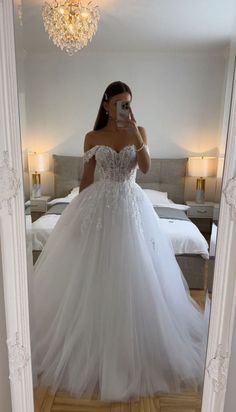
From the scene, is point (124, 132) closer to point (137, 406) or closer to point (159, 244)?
point (159, 244)

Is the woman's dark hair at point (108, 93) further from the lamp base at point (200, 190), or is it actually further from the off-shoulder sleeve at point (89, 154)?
the lamp base at point (200, 190)

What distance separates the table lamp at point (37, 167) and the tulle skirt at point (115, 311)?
0.30 metres

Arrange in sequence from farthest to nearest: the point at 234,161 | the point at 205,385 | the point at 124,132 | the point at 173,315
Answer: the point at 173,315, the point at 124,132, the point at 205,385, the point at 234,161

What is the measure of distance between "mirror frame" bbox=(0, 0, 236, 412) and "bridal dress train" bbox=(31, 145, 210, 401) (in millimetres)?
359

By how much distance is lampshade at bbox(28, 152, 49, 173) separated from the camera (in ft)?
3.09

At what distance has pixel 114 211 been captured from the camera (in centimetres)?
129

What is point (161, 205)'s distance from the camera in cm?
116

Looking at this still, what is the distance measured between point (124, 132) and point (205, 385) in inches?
34.0

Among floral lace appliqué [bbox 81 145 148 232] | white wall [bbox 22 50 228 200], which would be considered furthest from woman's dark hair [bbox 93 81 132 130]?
floral lace appliqué [bbox 81 145 148 232]

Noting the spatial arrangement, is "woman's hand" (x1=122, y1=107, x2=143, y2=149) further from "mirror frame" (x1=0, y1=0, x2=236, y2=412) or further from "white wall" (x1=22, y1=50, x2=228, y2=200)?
"mirror frame" (x1=0, y1=0, x2=236, y2=412)

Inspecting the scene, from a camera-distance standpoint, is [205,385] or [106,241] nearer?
[205,385]

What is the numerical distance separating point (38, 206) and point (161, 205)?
465mm

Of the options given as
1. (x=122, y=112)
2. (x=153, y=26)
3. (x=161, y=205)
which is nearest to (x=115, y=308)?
(x=161, y=205)

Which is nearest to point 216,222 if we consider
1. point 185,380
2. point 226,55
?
point 226,55
